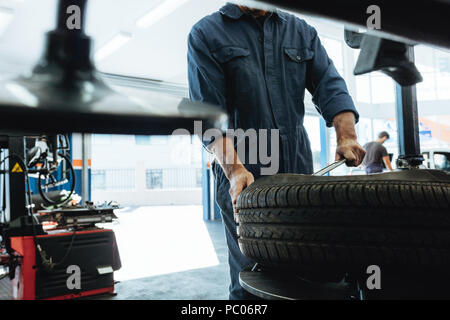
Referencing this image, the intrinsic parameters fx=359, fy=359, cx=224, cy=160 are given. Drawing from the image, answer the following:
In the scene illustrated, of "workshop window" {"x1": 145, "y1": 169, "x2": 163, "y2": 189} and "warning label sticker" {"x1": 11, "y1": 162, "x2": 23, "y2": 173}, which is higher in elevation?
"warning label sticker" {"x1": 11, "y1": 162, "x2": 23, "y2": 173}

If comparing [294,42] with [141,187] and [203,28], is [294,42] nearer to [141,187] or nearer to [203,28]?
[203,28]

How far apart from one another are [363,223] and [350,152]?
53 centimetres

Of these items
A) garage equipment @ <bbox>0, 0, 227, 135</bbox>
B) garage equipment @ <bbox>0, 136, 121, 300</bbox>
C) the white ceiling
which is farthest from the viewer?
the white ceiling

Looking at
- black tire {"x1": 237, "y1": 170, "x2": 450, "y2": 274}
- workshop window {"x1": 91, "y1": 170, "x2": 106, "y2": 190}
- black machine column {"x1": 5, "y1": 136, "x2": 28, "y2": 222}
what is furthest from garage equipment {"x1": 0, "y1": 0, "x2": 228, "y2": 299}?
workshop window {"x1": 91, "y1": 170, "x2": 106, "y2": 190}

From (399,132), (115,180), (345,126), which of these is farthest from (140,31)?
(115,180)

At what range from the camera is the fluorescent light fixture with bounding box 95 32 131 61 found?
4855 mm

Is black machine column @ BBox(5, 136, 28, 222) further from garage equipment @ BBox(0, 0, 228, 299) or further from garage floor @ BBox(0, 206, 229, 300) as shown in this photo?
garage equipment @ BBox(0, 0, 228, 299)

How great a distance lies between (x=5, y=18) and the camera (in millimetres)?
3898

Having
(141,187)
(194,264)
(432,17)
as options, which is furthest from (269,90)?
(141,187)

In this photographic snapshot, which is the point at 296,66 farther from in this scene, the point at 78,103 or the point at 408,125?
the point at 78,103

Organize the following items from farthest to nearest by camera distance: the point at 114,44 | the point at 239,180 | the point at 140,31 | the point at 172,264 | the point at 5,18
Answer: the point at 114,44
the point at 140,31
the point at 5,18
the point at 172,264
the point at 239,180

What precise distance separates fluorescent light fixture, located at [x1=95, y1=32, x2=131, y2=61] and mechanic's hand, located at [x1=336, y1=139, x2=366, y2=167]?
4.41 meters

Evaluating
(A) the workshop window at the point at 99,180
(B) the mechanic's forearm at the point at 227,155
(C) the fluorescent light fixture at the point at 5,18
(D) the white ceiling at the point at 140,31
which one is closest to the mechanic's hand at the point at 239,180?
(B) the mechanic's forearm at the point at 227,155

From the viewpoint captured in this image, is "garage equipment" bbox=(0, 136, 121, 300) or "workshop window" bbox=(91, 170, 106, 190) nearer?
"garage equipment" bbox=(0, 136, 121, 300)
